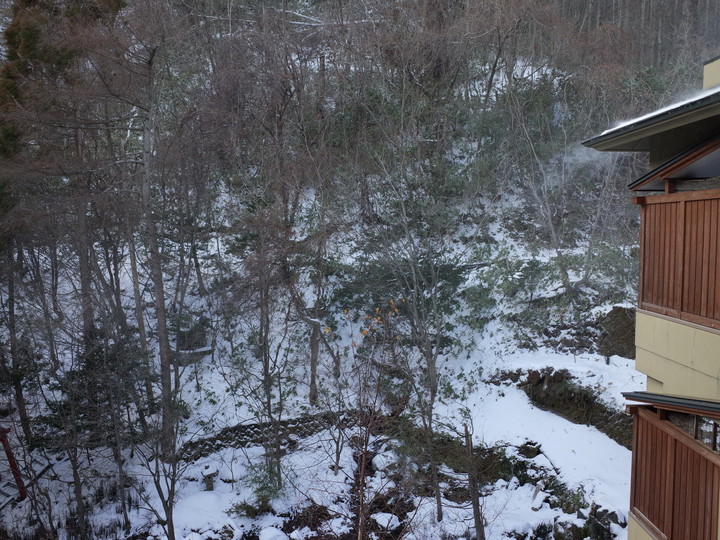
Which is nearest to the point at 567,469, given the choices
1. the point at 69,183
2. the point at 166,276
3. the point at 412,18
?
the point at 166,276

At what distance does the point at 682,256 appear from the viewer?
17.2ft

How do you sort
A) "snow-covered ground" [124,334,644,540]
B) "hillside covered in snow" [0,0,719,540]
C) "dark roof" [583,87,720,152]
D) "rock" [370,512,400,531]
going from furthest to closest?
Answer: "hillside covered in snow" [0,0,719,540], "rock" [370,512,400,531], "snow-covered ground" [124,334,644,540], "dark roof" [583,87,720,152]

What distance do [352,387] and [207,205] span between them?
759 cm

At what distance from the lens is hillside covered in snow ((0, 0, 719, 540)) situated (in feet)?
38.9

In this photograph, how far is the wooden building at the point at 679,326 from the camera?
4625 millimetres

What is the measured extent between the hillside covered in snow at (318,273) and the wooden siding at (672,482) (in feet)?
12.7

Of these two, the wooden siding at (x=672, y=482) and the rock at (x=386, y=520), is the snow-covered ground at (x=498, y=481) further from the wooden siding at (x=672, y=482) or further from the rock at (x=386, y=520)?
the wooden siding at (x=672, y=482)

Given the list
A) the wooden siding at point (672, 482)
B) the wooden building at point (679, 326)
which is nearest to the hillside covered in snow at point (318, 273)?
the wooden siding at point (672, 482)

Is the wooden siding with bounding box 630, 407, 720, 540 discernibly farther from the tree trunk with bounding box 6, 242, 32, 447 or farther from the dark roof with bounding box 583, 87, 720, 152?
the tree trunk with bounding box 6, 242, 32, 447

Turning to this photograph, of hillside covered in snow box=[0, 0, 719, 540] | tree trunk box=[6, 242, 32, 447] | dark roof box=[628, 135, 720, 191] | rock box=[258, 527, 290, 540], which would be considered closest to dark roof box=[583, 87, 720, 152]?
dark roof box=[628, 135, 720, 191]

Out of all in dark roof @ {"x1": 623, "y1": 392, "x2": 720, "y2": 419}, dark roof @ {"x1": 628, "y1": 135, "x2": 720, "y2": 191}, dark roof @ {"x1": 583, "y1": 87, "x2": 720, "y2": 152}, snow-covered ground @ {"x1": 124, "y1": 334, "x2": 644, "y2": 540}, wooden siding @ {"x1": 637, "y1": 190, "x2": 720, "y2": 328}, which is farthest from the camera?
snow-covered ground @ {"x1": 124, "y1": 334, "x2": 644, "y2": 540}

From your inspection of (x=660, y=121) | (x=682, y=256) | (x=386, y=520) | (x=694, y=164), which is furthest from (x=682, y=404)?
(x=386, y=520)

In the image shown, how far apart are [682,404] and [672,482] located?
86 cm

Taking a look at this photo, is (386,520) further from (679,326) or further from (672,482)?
(679,326)
